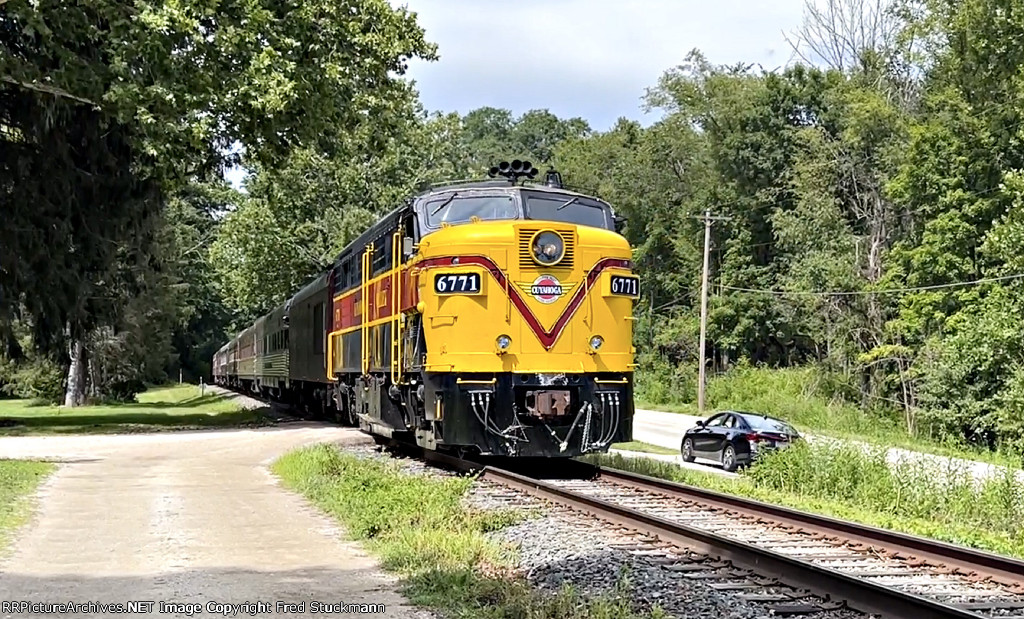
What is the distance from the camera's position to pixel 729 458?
76.7ft

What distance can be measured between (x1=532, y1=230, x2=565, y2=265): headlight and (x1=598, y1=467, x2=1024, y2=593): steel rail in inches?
130

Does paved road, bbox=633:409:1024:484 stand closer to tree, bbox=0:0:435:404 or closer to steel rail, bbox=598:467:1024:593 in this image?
steel rail, bbox=598:467:1024:593

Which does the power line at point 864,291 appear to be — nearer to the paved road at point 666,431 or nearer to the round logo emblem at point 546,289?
the paved road at point 666,431

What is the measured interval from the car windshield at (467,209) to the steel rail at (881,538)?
4.28m

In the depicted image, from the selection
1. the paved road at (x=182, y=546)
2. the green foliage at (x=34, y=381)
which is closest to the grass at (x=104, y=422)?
the paved road at (x=182, y=546)

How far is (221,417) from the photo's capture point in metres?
38.5

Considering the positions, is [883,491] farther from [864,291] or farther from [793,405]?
[864,291]

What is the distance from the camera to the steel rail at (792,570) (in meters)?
7.01

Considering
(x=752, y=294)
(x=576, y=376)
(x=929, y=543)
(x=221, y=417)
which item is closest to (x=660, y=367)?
(x=752, y=294)

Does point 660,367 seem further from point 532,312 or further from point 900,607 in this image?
point 900,607

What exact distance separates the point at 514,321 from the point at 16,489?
7.02 meters

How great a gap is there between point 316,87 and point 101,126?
7.96m

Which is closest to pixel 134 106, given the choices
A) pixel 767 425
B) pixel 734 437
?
pixel 734 437

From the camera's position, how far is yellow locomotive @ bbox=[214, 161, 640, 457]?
47.5 ft
